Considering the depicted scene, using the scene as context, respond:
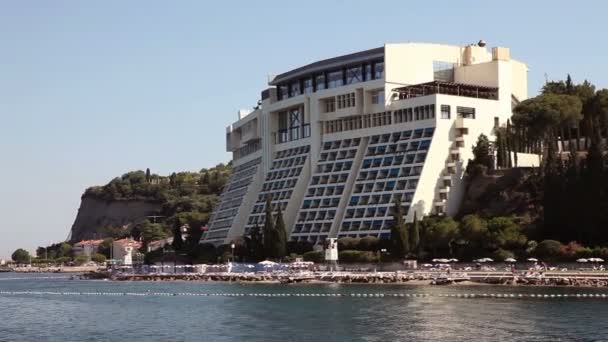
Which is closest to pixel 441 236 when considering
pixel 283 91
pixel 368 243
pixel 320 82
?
pixel 368 243

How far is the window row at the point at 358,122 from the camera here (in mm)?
139000

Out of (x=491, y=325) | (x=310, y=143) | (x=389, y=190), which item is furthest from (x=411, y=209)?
(x=491, y=325)

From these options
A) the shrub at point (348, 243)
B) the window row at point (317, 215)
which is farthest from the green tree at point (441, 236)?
the window row at point (317, 215)

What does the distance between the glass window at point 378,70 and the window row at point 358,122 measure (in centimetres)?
484

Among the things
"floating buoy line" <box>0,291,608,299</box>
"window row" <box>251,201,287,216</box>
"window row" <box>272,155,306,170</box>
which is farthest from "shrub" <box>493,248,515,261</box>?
"window row" <box>272,155,306,170</box>

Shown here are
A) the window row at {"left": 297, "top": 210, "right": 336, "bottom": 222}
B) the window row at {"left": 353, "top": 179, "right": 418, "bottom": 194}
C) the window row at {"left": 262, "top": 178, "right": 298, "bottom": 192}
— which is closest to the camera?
the window row at {"left": 353, "top": 179, "right": 418, "bottom": 194}

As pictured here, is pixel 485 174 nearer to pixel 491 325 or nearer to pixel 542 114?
pixel 542 114

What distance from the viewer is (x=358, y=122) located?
143 meters

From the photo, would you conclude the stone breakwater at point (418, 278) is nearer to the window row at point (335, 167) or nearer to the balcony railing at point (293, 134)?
the window row at point (335, 167)

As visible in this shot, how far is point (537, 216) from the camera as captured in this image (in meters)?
119

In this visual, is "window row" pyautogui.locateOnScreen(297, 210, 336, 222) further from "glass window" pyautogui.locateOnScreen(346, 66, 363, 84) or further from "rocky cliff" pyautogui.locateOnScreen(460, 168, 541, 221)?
"rocky cliff" pyautogui.locateOnScreen(460, 168, 541, 221)

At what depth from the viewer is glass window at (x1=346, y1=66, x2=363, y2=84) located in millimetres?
143375

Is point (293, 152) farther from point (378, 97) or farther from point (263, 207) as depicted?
point (378, 97)

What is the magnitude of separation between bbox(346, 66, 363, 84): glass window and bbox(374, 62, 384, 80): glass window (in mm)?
2890
